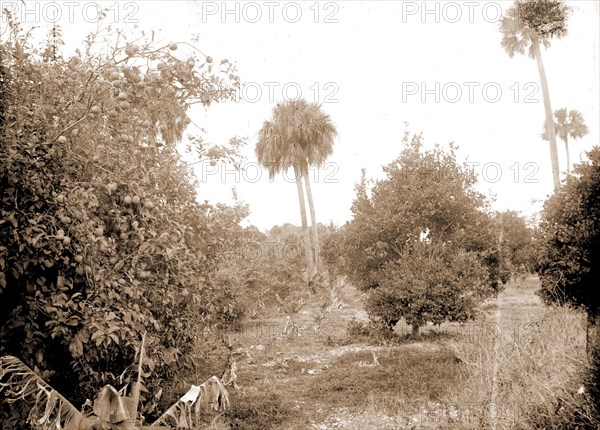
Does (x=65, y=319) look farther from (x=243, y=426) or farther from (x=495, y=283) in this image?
(x=495, y=283)

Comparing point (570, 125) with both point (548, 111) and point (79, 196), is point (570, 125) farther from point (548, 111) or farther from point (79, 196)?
point (79, 196)

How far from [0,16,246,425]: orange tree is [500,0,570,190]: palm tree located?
22.4 meters

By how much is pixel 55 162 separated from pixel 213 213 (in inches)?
182

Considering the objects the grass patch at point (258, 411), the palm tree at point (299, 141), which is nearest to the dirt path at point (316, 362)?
the grass patch at point (258, 411)

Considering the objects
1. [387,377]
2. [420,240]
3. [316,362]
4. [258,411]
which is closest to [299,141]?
[420,240]

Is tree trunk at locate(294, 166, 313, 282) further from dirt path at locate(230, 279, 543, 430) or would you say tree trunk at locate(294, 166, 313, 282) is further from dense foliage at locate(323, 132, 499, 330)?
dense foliage at locate(323, 132, 499, 330)

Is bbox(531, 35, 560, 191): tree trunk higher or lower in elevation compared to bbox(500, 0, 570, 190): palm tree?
lower

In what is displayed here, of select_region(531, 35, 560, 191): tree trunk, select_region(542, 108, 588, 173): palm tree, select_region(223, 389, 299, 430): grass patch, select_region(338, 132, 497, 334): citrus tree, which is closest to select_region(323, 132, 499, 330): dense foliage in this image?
select_region(338, 132, 497, 334): citrus tree

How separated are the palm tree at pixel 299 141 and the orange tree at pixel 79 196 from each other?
2259 cm

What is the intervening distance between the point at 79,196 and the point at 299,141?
24.1 metres

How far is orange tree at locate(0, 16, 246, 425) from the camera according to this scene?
3.76 metres

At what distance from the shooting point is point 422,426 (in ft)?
23.1

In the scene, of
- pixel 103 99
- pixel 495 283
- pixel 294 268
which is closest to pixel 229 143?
pixel 103 99

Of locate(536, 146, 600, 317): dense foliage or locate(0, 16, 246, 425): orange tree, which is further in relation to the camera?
locate(536, 146, 600, 317): dense foliage
